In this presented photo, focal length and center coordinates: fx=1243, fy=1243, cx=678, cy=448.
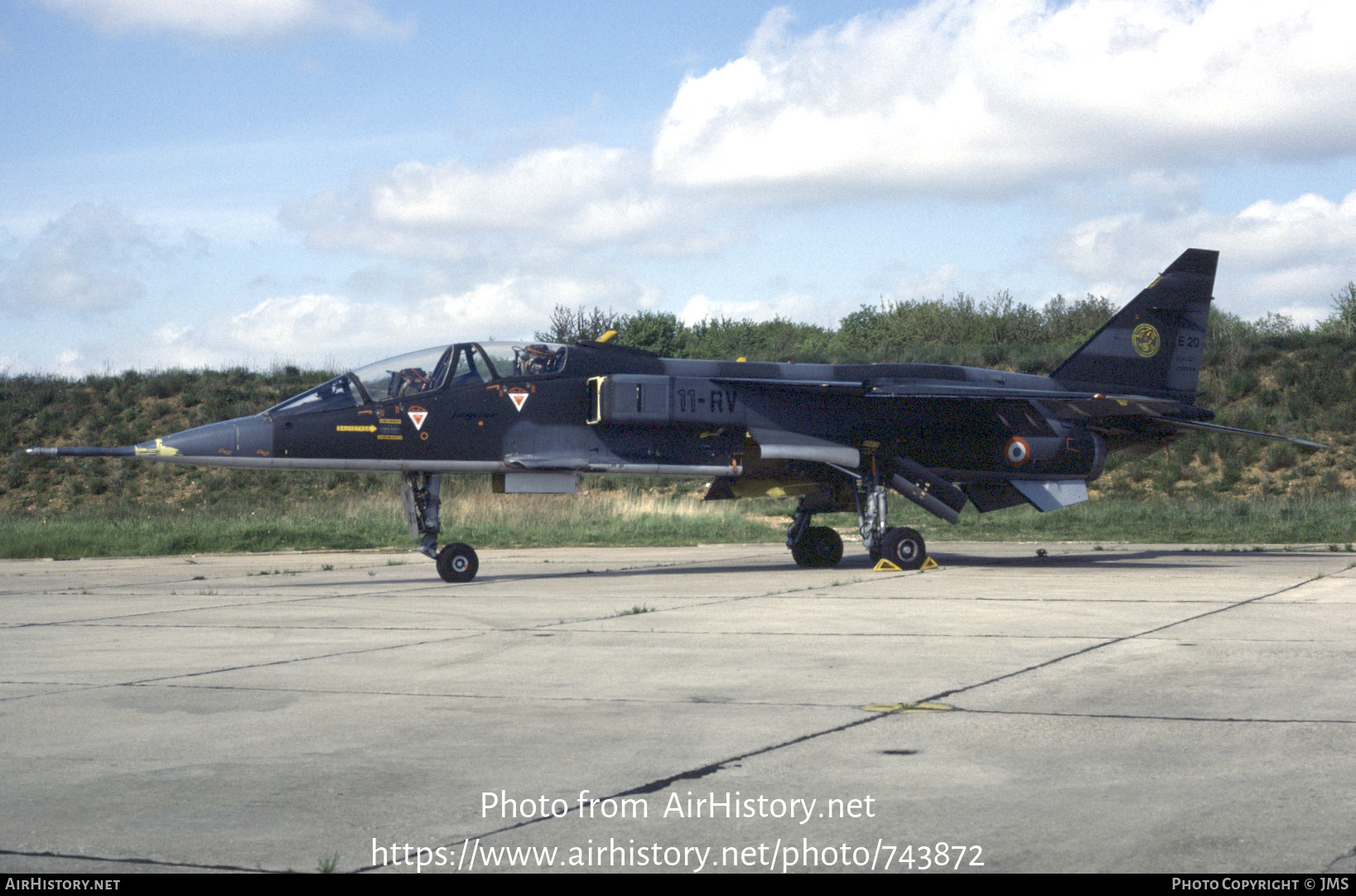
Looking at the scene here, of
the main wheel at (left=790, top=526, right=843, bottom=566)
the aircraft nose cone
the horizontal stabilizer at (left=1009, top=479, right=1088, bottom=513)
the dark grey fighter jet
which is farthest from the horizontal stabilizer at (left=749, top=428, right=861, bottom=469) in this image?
→ the aircraft nose cone

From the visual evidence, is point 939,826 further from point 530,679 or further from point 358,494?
point 358,494

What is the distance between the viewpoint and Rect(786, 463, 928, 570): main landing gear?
16.7 meters

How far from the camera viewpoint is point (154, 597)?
14.0m

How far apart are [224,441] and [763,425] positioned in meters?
6.94

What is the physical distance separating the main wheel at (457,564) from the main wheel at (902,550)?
215 inches

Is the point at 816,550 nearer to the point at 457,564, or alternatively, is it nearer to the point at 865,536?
the point at 865,536

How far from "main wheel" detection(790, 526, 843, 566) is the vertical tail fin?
4676 millimetres

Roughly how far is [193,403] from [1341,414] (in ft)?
144

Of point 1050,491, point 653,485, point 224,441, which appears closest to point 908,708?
point 224,441

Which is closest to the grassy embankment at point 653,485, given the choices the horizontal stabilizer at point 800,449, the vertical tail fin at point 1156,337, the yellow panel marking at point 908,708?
the vertical tail fin at point 1156,337

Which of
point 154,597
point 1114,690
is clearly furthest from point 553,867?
point 154,597

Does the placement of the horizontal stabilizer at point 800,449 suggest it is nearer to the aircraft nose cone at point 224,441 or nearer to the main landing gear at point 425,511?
the main landing gear at point 425,511

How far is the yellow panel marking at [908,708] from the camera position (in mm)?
6488
